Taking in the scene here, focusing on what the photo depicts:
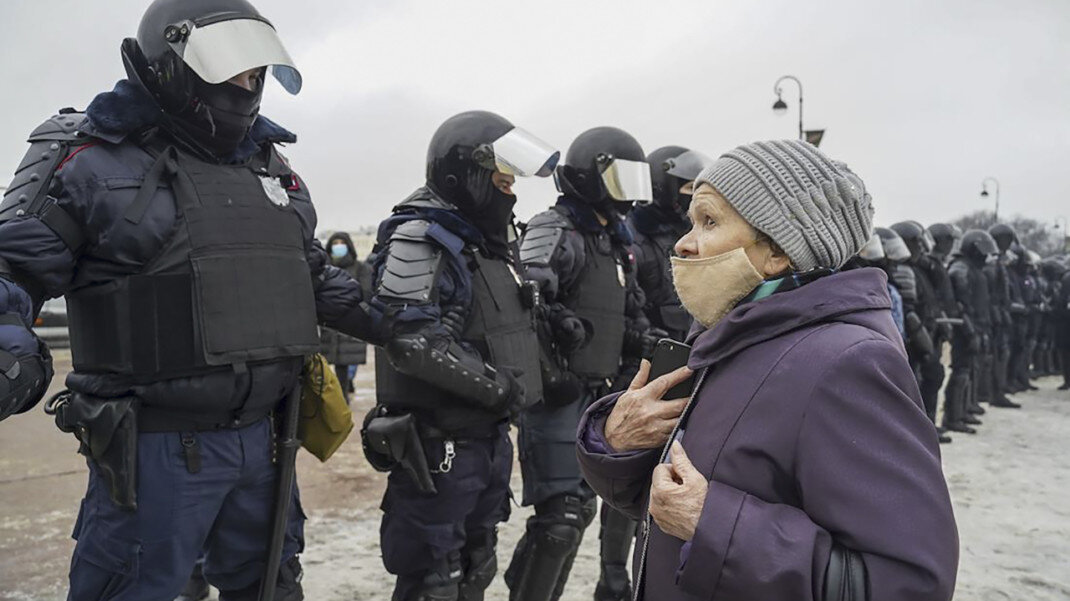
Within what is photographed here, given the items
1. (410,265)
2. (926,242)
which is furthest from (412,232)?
(926,242)

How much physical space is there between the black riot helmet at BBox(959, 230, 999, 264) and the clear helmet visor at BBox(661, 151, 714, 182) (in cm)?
621

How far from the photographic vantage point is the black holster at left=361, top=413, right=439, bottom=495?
3.14 metres

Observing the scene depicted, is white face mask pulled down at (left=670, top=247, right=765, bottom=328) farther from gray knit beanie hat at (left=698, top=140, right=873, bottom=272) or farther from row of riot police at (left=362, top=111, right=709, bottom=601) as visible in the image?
row of riot police at (left=362, top=111, right=709, bottom=601)

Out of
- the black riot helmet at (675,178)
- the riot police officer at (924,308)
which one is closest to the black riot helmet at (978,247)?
the riot police officer at (924,308)

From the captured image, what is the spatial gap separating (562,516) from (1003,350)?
10065 mm

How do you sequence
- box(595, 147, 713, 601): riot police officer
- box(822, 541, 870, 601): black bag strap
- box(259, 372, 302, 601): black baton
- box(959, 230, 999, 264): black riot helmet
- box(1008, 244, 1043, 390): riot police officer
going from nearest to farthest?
box(822, 541, 870, 601): black bag strap, box(259, 372, 302, 601): black baton, box(595, 147, 713, 601): riot police officer, box(959, 230, 999, 264): black riot helmet, box(1008, 244, 1043, 390): riot police officer

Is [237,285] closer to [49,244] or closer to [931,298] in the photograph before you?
[49,244]

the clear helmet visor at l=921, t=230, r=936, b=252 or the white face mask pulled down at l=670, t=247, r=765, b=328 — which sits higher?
the white face mask pulled down at l=670, t=247, r=765, b=328

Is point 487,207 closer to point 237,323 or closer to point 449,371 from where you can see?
point 449,371

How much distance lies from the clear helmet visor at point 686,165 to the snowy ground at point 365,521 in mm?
2291

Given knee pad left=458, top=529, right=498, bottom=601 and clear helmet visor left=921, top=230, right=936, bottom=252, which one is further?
clear helmet visor left=921, top=230, right=936, bottom=252

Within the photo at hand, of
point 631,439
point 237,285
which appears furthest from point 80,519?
point 631,439

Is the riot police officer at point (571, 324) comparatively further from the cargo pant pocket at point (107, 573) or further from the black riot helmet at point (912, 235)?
the black riot helmet at point (912, 235)

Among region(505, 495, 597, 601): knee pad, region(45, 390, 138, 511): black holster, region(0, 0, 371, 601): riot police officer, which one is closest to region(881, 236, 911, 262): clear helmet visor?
region(505, 495, 597, 601): knee pad
